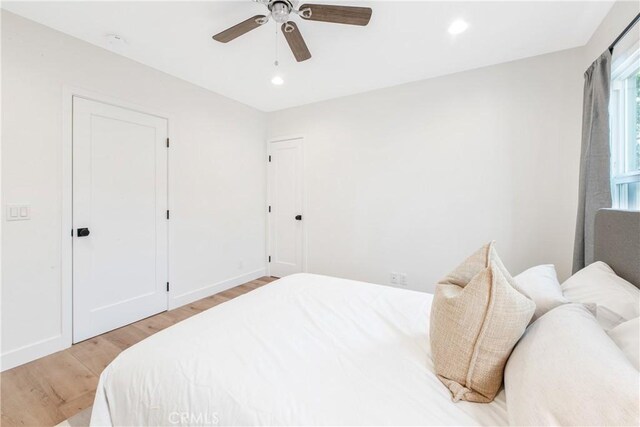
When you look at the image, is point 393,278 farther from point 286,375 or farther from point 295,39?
point 295,39

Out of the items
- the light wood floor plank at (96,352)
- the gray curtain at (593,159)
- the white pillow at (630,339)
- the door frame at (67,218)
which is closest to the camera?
the white pillow at (630,339)

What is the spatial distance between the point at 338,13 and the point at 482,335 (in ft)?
6.11

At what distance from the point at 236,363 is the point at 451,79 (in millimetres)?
3234

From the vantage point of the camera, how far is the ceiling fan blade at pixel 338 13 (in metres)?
1.60

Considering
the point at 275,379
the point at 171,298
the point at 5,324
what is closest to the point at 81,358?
the point at 5,324

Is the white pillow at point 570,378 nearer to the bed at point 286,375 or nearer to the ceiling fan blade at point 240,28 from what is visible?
the bed at point 286,375

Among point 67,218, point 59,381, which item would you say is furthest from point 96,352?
point 67,218

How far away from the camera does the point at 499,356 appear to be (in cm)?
84

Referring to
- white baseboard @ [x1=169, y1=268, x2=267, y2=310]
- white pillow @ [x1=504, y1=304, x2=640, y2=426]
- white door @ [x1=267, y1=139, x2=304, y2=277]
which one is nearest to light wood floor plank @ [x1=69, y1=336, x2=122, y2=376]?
white baseboard @ [x1=169, y1=268, x2=267, y2=310]

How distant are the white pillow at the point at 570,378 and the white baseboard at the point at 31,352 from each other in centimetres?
302

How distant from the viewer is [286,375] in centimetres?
92

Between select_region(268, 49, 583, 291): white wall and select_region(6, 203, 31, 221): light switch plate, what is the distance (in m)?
2.72

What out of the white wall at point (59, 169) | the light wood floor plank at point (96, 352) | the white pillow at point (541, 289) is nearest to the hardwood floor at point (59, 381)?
the light wood floor plank at point (96, 352)

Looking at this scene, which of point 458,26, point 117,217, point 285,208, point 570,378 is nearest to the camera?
point 570,378
